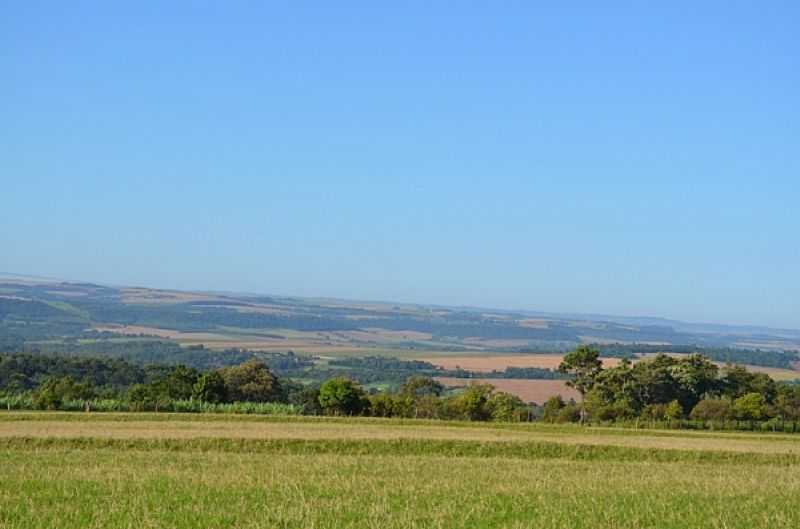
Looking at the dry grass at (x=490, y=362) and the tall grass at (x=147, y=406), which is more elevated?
the tall grass at (x=147, y=406)

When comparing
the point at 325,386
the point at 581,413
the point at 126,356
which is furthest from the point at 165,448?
the point at 126,356

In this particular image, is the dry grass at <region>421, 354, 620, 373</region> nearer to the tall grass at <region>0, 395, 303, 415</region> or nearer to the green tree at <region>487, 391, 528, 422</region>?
the green tree at <region>487, 391, 528, 422</region>

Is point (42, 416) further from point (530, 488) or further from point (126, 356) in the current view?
point (126, 356)

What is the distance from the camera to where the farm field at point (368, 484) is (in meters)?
16.8

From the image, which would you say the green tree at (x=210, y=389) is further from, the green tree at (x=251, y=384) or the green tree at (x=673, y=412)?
the green tree at (x=673, y=412)

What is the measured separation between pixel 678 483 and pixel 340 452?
15011mm

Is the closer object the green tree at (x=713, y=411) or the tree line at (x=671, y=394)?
the green tree at (x=713, y=411)

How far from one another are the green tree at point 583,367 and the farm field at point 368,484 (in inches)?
1787

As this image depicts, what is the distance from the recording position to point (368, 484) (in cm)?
2119

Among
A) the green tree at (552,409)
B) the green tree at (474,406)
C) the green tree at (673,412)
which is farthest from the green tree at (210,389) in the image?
the green tree at (673,412)

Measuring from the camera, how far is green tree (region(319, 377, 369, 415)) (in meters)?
69.6

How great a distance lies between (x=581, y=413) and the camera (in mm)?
72625

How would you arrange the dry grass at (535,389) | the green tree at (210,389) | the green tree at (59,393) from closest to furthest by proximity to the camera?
1. the green tree at (59,393)
2. the green tree at (210,389)
3. the dry grass at (535,389)

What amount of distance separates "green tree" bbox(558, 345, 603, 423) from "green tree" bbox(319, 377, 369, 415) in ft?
71.0
